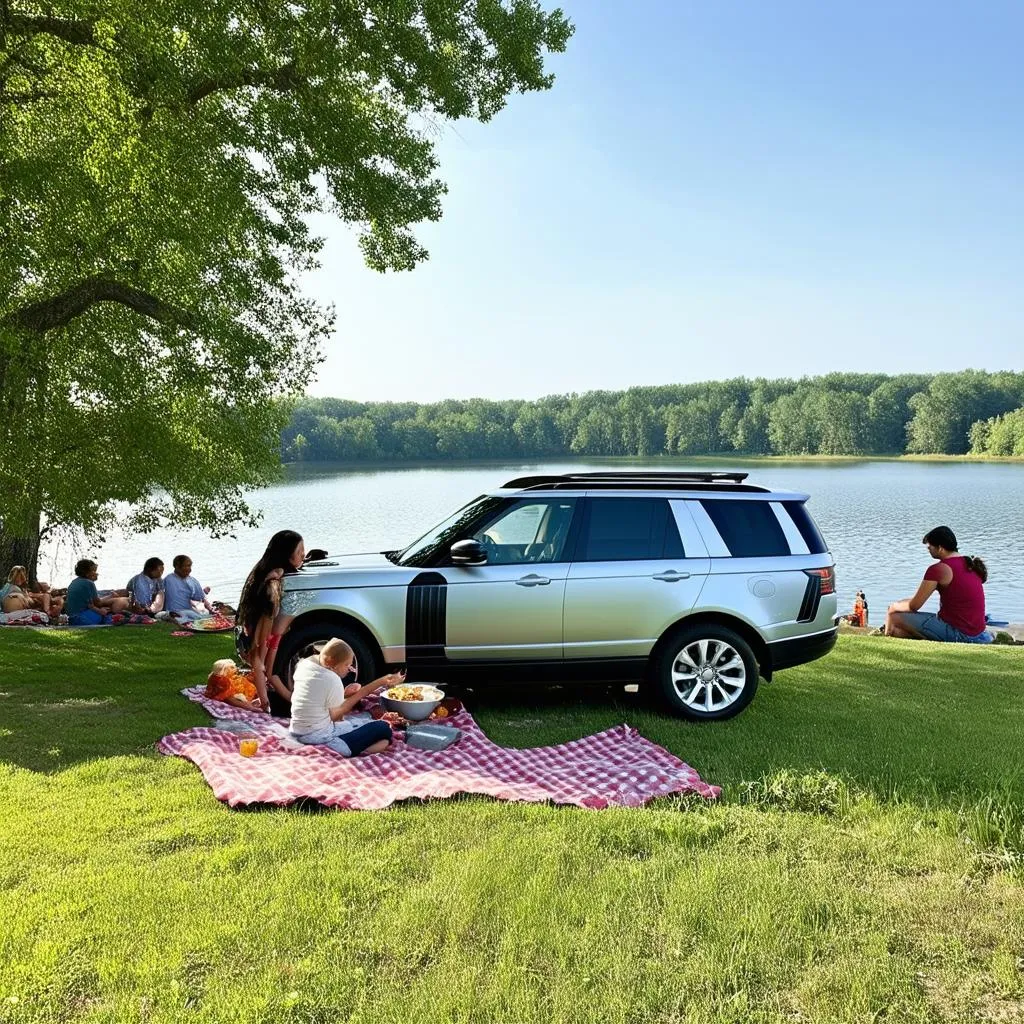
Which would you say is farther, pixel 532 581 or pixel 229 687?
pixel 229 687

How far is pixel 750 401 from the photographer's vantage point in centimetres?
15850

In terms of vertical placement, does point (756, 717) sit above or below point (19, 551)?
below

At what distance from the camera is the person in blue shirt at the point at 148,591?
1524 centimetres

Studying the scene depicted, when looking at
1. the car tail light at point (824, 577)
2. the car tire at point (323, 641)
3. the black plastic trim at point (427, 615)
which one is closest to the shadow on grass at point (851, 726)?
the black plastic trim at point (427, 615)

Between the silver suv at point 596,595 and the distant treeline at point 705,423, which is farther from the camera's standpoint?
the distant treeline at point 705,423

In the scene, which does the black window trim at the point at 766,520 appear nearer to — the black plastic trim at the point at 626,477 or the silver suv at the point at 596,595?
the silver suv at the point at 596,595

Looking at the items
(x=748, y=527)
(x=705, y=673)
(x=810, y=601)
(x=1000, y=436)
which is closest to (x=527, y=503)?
(x=748, y=527)

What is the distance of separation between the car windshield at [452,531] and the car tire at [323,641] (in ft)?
2.60

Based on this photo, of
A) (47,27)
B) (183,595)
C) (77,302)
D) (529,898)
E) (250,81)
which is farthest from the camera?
(183,595)

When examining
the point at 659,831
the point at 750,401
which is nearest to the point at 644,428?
the point at 750,401

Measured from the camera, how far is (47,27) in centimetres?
1002

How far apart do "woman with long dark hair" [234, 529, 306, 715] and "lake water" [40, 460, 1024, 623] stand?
354 inches

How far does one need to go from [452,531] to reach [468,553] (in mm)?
511

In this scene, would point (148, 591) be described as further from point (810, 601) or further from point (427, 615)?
point (810, 601)
